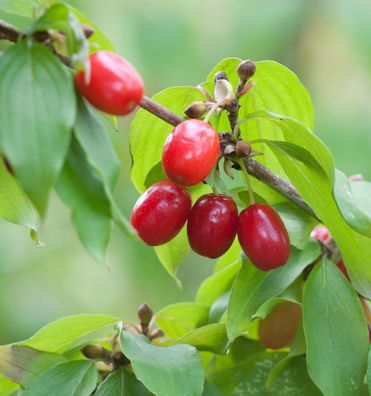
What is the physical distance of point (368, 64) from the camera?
3.80 meters

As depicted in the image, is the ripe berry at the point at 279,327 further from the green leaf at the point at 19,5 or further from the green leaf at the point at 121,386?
the green leaf at the point at 19,5

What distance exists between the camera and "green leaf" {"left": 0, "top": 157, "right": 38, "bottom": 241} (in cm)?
109

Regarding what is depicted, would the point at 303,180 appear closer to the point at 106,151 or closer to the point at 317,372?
the point at 317,372

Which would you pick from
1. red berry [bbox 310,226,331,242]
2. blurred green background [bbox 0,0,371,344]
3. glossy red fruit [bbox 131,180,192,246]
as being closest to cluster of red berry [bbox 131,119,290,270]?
glossy red fruit [bbox 131,180,192,246]

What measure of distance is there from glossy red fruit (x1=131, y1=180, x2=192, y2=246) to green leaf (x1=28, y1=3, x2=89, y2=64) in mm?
273

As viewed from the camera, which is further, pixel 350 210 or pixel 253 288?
pixel 253 288

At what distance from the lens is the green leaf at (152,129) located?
1.19 m

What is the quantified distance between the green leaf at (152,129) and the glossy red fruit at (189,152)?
0.74ft

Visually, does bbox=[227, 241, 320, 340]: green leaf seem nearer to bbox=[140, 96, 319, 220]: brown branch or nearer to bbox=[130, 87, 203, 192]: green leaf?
bbox=[140, 96, 319, 220]: brown branch

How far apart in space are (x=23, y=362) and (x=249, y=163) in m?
0.38

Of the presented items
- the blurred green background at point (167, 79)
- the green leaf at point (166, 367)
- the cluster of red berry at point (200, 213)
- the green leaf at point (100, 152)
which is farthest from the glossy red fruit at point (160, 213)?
the blurred green background at point (167, 79)

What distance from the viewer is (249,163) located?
1.11m

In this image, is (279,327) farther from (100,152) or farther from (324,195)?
(100,152)

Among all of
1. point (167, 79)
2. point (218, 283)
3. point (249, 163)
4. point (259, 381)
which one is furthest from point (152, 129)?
point (167, 79)
